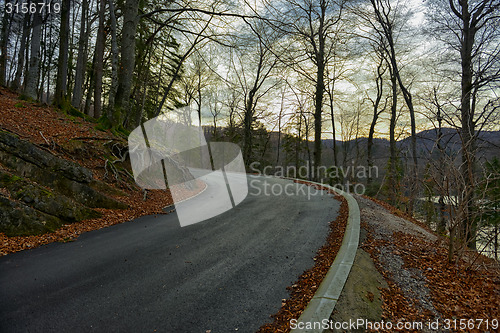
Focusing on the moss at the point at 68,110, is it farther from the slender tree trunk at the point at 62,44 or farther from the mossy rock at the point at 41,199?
the mossy rock at the point at 41,199

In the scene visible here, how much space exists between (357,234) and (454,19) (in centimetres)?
1154

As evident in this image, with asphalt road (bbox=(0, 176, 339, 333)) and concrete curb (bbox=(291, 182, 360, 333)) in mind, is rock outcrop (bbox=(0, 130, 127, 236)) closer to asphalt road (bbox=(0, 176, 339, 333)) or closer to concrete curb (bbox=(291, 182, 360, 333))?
asphalt road (bbox=(0, 176, 339, 333))

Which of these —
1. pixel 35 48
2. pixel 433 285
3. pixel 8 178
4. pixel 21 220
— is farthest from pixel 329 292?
pixel 35 48

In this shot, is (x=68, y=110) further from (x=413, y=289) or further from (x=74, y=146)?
(x=413, y=289)

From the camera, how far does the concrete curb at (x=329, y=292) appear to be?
8.02 feet

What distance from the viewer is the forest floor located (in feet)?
21.2

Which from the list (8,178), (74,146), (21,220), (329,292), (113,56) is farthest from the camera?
(113,56)

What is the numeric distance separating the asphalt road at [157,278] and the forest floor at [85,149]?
77 cm

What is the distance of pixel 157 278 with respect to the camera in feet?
11.8

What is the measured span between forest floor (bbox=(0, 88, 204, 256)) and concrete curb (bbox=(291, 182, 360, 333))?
516cm

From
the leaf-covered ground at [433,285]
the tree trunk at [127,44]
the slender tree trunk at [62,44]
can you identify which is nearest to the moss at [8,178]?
the tree trunk at [127,44]

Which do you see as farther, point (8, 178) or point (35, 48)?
point (35, 48)

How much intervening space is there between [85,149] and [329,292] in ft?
29.8

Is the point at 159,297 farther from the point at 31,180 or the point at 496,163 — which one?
the point at 496,163
